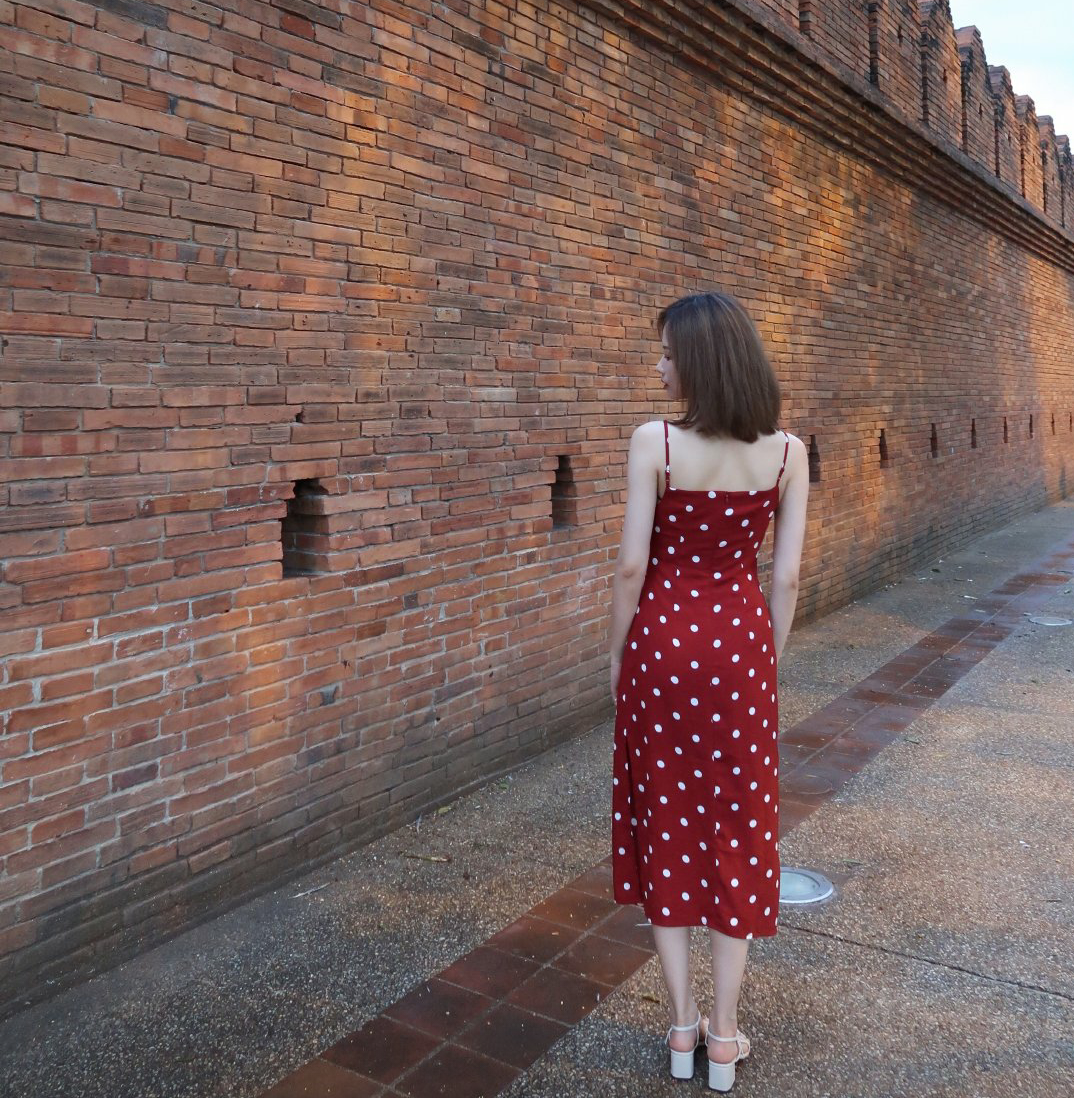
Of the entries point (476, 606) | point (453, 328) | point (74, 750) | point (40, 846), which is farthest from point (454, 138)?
point (40, 846)

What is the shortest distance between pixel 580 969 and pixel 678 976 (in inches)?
24.6

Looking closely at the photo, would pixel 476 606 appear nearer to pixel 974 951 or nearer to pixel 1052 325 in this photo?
pixel 974 951

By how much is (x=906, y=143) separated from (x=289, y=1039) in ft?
32.2

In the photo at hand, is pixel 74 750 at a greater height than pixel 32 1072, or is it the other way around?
pixel 74 750

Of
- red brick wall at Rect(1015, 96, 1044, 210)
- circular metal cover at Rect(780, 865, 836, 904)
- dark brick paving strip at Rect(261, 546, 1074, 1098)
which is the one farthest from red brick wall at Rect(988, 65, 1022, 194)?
circular metal cover at Rect(780, 865, 836, 904)

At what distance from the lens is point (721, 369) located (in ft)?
8.66

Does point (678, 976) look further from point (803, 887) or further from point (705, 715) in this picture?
point (803, 887)

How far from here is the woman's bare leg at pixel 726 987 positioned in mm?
2775

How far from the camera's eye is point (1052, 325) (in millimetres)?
17047

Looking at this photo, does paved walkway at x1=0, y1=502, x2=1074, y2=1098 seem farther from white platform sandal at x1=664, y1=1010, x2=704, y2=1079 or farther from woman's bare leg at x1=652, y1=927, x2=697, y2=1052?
woman's bare leg at x1=652, y1=927, x2=697, y2=1052

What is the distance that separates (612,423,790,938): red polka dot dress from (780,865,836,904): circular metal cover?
109 centimetres

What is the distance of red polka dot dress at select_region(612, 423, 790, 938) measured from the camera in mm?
2725

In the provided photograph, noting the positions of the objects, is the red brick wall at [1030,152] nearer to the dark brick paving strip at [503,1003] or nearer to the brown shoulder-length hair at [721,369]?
the dark brick paving strip at [503,1003]

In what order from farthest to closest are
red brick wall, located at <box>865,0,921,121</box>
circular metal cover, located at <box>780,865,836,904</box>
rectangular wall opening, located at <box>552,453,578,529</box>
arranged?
red brick wall, located at <box>865,0,921,121</box>
rectangular wall opening, located at <box>552,453,578,529</box>
circular metal cover, located at <box>780,865,836,904</box>
